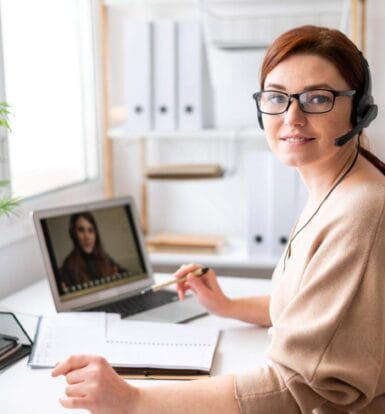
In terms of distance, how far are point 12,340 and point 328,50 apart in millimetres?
814

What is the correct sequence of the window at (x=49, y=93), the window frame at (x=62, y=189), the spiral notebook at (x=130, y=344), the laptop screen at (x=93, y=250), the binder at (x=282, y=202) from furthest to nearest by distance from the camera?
the binder at (x=282, y=202) → the window at (x=49, y=93) → the window frame at (x=62, y=189) → the laptop screen at (x=93, y=250) → the spiral notebook at (x=130, y=344)

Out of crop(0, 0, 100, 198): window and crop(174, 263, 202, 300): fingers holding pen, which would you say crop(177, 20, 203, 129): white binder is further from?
crop(174, 263, 202, 300): fingers holding pen

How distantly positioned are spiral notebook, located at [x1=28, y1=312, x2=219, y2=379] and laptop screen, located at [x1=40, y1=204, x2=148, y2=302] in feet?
0.40

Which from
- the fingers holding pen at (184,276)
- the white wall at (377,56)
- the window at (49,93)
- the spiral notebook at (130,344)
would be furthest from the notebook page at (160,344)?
the white wall at (377,56)

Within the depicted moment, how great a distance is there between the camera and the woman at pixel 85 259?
149 centimetres

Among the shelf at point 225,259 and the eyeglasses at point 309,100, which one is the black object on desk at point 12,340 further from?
the shelf at point 225,259

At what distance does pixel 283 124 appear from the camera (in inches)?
40.4

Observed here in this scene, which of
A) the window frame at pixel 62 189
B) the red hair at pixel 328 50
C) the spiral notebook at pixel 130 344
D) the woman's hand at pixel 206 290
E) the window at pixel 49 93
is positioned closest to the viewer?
the red hair at pixel 328 50

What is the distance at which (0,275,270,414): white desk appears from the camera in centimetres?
102

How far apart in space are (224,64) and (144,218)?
67 centimetres

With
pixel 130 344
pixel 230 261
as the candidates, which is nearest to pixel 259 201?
pixel 230 261

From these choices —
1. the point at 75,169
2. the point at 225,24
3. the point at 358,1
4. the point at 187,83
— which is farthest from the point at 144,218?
the point at 358,1

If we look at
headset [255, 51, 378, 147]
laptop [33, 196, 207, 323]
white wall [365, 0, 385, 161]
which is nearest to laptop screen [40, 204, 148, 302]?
laptop [33, 196, 207, 323]

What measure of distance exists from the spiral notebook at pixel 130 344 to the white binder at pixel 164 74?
0.85 m
